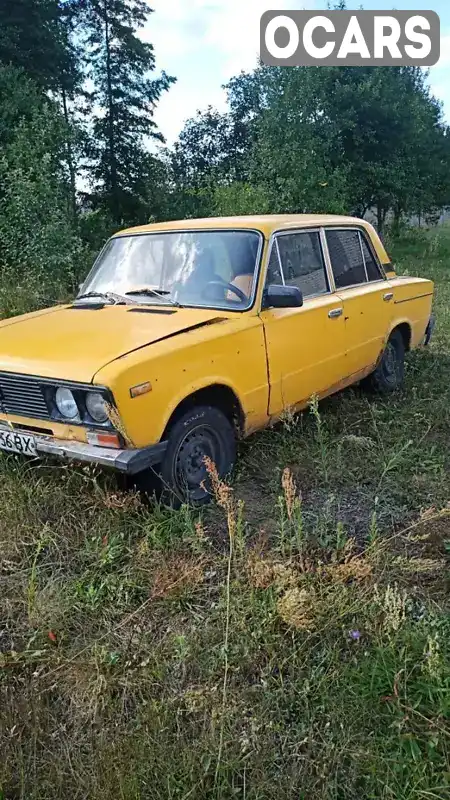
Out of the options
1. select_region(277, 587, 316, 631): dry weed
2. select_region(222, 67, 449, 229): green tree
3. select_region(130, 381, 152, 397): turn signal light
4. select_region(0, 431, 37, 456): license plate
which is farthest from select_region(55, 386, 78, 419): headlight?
select_region(222, 67, 449, 229): green tree

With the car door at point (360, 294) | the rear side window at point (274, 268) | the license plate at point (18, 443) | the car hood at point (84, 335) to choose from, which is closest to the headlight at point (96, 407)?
the car hood at point (84, 335)

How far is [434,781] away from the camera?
78.8 inches

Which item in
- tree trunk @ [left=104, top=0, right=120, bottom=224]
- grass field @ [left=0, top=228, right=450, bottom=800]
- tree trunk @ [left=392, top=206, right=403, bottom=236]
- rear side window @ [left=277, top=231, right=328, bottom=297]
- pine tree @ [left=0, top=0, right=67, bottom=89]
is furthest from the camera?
tree trunk @ [left=392, top=206, right=403, bottom=236]

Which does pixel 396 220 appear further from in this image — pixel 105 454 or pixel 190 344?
pixel 105 454

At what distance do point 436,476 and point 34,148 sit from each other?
38.5 feet

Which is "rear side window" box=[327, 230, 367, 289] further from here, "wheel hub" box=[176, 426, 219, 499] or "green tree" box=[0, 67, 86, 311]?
"green tree" box=[0, 67, 86, 311]

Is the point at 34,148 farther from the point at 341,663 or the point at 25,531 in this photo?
the point at 341,663

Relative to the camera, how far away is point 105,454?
3223mm

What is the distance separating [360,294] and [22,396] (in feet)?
10.2

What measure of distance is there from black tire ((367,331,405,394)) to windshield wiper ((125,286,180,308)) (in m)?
2.50

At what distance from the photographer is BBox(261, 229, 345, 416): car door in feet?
14.0

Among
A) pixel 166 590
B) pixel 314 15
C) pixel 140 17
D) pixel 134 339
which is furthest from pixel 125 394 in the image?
pixel 140 17

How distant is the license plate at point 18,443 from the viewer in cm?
350

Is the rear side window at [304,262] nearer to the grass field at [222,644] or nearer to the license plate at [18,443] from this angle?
the grass field at [222,644]
